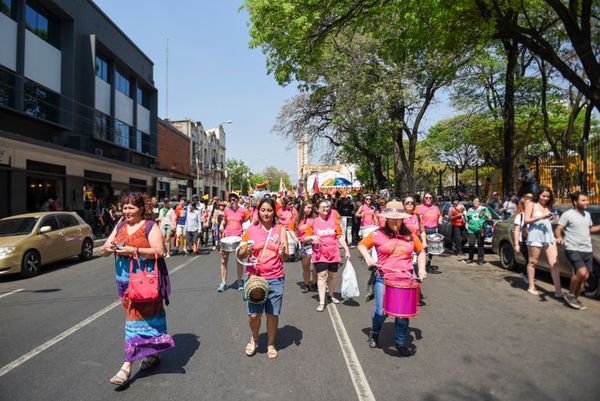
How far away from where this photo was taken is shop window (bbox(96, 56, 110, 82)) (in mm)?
24203

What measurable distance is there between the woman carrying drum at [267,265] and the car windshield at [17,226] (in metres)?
8.21

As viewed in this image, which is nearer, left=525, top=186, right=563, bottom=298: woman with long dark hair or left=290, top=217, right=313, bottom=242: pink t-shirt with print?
left=525, top=186, right=563, bottom=298: woman with long dark hair

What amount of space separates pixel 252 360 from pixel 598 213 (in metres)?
7.15

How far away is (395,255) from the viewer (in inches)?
181

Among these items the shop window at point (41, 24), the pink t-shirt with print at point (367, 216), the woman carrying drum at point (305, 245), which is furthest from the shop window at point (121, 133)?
the woman carrying drum at point (305, 245)

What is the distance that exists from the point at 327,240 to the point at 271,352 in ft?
8.79

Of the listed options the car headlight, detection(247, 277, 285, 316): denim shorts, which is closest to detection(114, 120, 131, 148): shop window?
the car headlight

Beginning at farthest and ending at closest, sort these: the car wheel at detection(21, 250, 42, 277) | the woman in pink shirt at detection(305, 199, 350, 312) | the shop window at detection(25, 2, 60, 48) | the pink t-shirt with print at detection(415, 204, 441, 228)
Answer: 1. the shop window at detection(25, 2, 60, 48)
2. the car wheel at detection(21, 250, 42, 277)
3. the pink t-shirt with print at detection(415, 204, 441, 228)
4. the woman in pink shirt at detection(305, 199, 350, 312)

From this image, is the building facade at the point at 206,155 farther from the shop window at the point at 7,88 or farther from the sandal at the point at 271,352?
the sandal at the point at 271,352

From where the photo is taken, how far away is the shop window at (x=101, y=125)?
23306 millimetres

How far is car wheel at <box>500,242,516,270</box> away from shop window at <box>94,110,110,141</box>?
2025 cm

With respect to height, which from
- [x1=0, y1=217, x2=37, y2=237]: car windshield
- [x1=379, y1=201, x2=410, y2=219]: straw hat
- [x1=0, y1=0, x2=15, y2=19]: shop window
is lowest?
[x1=0, y1=217, x2=37, y2=237]: car windshield

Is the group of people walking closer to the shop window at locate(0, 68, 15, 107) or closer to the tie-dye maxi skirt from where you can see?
the tie-dye maxi skirt

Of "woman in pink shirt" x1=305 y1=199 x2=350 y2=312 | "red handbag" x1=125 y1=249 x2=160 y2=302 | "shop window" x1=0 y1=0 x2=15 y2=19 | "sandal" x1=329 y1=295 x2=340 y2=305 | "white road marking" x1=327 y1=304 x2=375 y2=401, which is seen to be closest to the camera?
"white road marking" x1=327 y1=304 x2=375 y2=401
